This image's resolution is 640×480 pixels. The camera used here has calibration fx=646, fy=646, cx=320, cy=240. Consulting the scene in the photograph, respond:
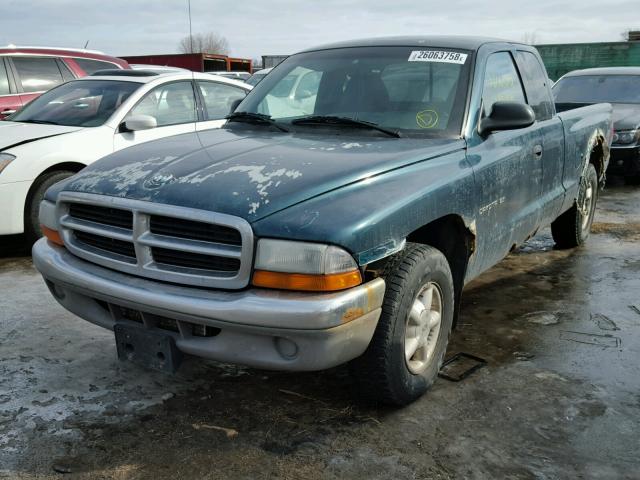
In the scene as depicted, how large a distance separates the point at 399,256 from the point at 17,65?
7.04m

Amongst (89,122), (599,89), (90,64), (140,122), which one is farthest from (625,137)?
(90,64)

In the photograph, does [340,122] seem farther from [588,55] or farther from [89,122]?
[588,55]

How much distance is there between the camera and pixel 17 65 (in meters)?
8.05

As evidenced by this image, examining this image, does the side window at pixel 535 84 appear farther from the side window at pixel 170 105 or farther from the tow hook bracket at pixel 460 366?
the side window at pixel 170 105

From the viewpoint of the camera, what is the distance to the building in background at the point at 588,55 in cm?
2467

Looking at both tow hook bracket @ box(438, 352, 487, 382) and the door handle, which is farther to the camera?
Answer: the door handle

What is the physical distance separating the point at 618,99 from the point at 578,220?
15.8 ft

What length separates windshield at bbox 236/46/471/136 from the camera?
3.52 meters

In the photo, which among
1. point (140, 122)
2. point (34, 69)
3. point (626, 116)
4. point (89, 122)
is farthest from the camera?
point (626, 116)

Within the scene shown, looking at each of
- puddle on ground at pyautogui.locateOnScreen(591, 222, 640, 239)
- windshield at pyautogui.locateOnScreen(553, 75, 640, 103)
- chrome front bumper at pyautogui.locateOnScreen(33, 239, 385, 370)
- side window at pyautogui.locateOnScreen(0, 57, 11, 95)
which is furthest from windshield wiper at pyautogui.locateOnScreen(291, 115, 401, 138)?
windshield at pyautogui.locateOnScreen(553, 75, 640, 103)

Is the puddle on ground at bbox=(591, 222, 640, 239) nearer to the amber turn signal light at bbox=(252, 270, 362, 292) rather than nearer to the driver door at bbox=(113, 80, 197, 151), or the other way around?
the driver door at bbox=(113, 80, 197, 151)

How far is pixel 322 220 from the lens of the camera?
8.05 feet

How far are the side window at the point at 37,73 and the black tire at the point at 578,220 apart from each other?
6.38 metres

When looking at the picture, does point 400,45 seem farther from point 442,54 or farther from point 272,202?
point 272,202
